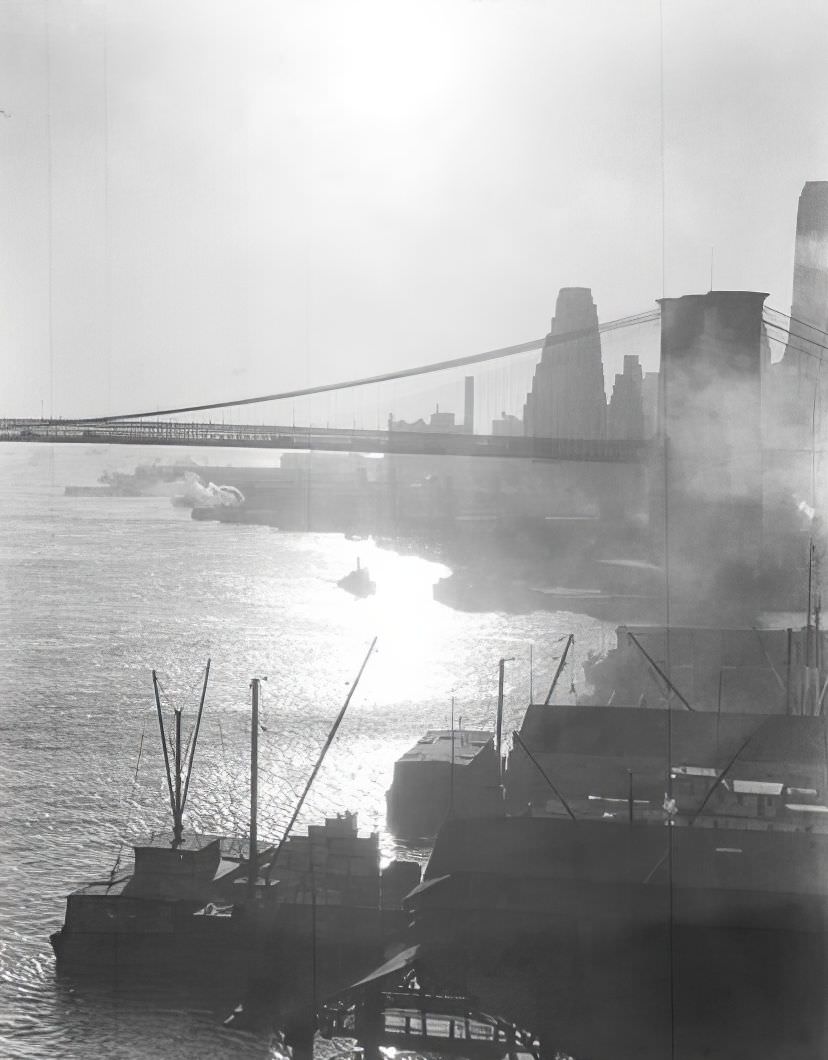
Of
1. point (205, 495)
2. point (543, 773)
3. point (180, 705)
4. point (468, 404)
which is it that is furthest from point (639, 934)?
point (205, 495)

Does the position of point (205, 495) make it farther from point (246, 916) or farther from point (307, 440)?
point (246, 916)

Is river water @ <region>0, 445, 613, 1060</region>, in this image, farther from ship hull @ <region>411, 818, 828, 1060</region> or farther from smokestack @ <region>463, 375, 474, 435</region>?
smokestack @ <region>463, 375, 474, 435</region>

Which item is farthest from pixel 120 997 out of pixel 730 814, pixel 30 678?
pixel 30 678

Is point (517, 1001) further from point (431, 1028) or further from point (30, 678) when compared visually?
point (30, 678)

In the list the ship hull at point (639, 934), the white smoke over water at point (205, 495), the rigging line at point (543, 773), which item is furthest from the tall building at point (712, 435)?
the white smoke over water at point (205, 495)

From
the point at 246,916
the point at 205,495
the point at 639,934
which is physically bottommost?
the point at 246,916
